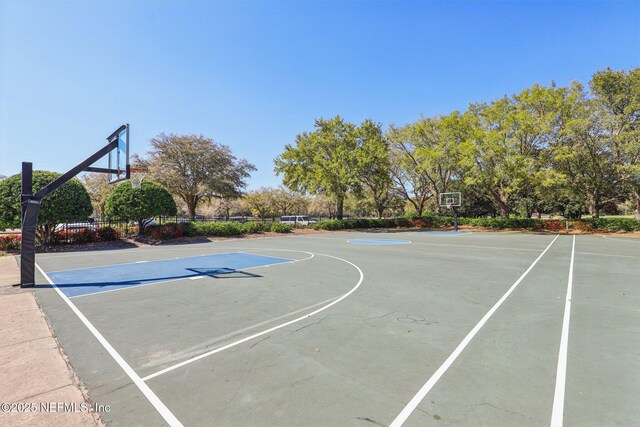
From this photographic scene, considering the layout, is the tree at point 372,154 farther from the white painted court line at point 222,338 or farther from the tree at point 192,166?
the white painted court line at point 222,338

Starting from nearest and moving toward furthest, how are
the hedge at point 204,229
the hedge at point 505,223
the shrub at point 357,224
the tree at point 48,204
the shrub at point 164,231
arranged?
the tree at point 48,204 → the shrub at point 164,231 → the hedge at point 204,229 → the hedge at point 505,223 → the shrub at point 357,224

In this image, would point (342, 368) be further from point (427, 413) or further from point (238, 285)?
point (238, 285)

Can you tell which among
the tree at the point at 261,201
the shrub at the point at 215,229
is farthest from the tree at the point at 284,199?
the shrub at the point at 215,229

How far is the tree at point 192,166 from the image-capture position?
1233 inches

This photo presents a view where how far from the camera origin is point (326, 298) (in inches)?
269

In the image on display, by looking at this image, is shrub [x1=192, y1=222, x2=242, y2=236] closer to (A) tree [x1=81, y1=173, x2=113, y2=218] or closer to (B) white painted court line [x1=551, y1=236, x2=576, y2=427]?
(A) tree [x1=81, y1=173, x2=113, y2=218]

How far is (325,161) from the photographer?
102ft

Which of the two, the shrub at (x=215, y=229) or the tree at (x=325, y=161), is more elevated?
the tree at (x=325, y=161)

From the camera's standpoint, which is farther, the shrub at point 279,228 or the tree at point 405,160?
the tree at point 405,160

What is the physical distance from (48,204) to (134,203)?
174 inches

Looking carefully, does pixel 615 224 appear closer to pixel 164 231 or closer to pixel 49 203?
pixel 164 231

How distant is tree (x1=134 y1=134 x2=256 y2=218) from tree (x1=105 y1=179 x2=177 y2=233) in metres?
10.8

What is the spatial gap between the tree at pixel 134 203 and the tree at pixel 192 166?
35.4 ft

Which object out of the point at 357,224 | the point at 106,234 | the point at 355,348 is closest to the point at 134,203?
the point at 106,234
